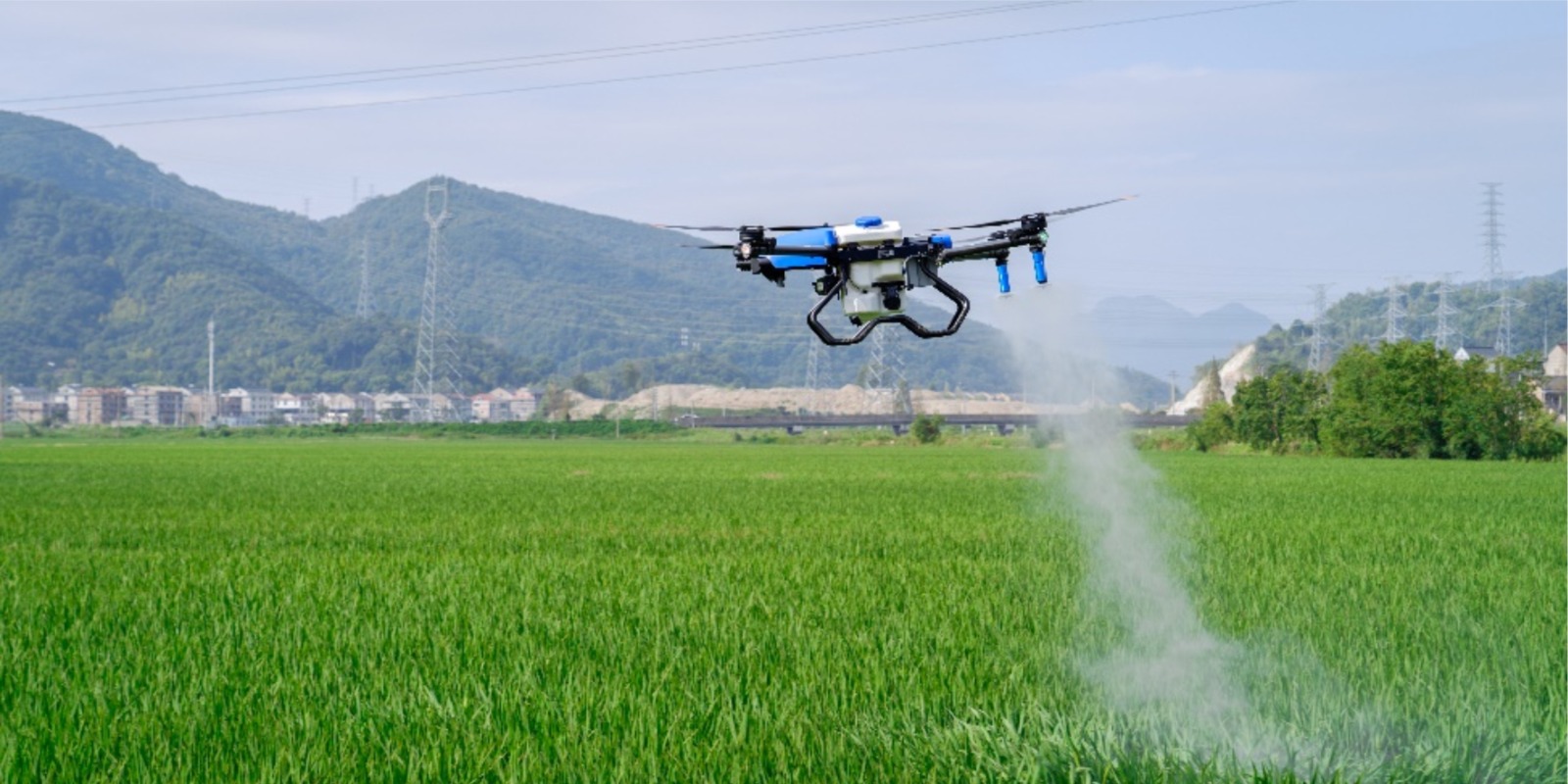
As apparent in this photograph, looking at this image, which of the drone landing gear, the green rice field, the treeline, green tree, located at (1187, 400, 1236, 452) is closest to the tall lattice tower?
the drone landing gear

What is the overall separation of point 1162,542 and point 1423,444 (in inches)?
2158

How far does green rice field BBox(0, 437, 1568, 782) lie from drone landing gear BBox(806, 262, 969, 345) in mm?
6305

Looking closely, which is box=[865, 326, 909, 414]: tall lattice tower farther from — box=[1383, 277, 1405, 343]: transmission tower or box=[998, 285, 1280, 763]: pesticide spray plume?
box=[1383, 277, 1405, 343]: transmission tower

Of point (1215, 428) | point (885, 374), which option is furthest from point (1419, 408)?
point (885, 374)

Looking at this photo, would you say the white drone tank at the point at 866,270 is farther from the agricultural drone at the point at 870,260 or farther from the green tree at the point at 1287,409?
the green tree at the point at 1287,409

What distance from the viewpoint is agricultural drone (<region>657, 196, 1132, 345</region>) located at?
135 inches

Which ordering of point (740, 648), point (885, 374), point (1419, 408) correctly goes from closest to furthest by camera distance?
point (885, 374) → point (740, 648) → point (1419, 408)

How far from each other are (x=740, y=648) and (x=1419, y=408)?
6644 centimetres

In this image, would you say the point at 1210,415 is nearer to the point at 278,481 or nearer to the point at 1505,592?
the point at 1505,592

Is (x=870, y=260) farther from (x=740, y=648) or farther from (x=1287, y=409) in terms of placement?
(x=1287, y=409)

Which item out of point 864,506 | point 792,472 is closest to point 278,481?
point 792,472

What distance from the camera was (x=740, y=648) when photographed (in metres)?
14.9

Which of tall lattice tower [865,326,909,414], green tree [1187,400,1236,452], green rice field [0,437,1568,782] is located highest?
tall lattice tower [865,326,909,414]

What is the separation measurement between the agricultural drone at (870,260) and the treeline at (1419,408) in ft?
229
